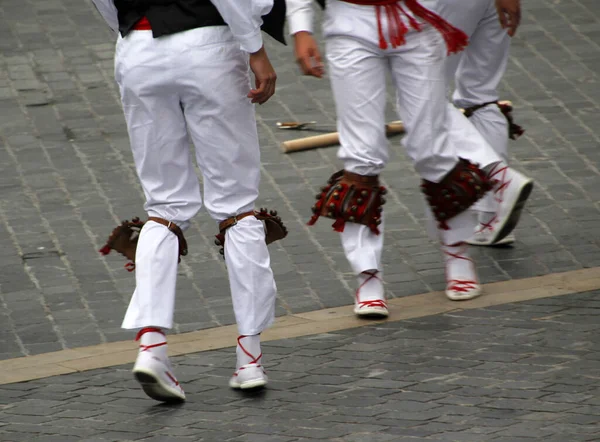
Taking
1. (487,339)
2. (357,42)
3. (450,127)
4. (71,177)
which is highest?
(357,42)

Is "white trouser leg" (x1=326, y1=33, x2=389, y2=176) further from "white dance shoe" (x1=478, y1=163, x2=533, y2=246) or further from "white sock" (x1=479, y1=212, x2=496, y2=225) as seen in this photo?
"white sock" (x1=479, y1=212, x2=496, y2=225)

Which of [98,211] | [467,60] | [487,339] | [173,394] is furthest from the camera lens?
[98,211]

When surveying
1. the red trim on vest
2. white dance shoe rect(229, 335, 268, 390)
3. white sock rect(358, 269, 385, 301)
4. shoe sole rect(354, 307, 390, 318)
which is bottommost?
shoe sole rect(354, 307, 390, 318)

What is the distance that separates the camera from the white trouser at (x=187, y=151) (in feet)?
15.6

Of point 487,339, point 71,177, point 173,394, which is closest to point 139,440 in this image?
point 173,394

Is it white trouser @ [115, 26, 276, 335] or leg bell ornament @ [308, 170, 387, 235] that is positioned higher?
white trouser @ [115, 26, 276, 335]

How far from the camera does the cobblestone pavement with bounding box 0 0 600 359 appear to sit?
6129mm

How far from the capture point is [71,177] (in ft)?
25.2

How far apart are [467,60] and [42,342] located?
95.0 inches

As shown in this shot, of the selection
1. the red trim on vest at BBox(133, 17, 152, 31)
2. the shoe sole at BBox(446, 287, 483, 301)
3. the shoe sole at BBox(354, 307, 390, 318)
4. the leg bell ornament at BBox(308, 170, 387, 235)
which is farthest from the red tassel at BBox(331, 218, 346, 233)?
the red trim on vest at BBox(133, 17, 152, 31)

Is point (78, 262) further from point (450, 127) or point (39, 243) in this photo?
point (450, 127)

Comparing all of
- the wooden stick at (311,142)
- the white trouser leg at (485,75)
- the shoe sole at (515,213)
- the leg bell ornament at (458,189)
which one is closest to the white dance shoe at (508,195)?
the shoe sole at (515,213)

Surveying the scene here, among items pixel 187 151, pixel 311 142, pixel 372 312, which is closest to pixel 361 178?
pixel 372 312

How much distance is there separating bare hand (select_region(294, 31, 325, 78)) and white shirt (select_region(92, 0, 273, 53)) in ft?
2.77
